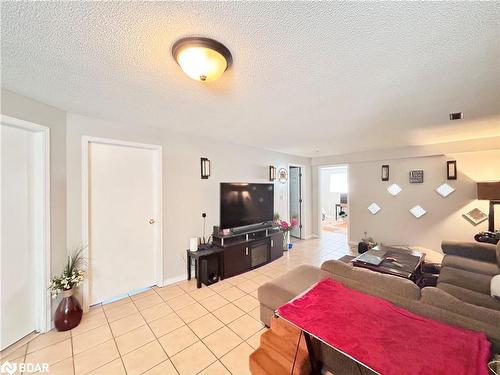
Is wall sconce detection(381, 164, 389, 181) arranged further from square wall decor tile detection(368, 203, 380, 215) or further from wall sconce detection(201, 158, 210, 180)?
wall sconce detection(201, 158, 210, 180)

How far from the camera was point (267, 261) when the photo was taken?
387 cm

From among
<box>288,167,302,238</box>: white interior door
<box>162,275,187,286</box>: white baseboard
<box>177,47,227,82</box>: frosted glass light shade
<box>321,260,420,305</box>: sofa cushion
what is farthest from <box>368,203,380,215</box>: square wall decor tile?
<box>177,47,227,82</box>: frosted glass light shade

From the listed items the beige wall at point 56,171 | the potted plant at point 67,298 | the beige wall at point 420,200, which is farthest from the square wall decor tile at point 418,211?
the beige wall at point 56,171

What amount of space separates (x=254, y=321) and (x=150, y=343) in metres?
1.04

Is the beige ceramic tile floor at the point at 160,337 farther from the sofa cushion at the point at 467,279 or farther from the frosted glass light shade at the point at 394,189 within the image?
the frosted glass light shade at the point at 394,189

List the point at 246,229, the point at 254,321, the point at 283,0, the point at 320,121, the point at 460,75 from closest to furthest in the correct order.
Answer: the point at 283,0, the point at 460,75, the point at 254,321, the point at 320,121, the point at 246,229

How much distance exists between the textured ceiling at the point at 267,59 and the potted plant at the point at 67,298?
1.79 m

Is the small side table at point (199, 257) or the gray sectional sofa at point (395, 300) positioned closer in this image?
the gray sectional sofa at point (395, 300)

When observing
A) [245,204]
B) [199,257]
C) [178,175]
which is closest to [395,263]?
[245,204]

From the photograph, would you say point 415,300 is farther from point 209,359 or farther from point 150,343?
point 150,343

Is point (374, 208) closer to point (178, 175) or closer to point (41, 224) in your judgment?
point (178, 175)

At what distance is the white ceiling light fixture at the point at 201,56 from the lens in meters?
1.12

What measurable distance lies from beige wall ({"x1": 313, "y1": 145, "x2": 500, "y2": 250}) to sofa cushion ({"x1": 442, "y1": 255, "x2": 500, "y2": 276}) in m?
1.43

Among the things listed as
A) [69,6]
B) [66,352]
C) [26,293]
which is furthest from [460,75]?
[26,293]
